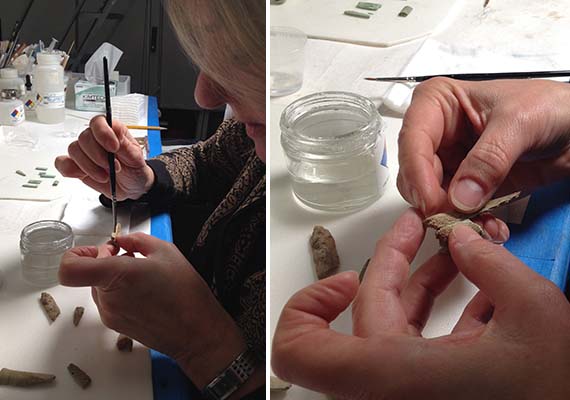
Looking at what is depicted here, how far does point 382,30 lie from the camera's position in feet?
3.43

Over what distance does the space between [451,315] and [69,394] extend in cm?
34

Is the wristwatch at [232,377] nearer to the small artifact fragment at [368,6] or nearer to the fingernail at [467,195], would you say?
the fingernail at [467,195]

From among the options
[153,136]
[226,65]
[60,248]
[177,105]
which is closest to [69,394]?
[60,248]

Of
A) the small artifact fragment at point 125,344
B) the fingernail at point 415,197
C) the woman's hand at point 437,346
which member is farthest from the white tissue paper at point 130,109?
the woman's hand at point 437,346

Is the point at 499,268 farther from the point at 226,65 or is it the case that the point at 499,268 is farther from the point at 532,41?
the point at 532,41

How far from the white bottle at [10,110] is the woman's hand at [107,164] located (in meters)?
0.39

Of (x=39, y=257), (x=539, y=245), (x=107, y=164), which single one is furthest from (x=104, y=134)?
(x=539, y=245)

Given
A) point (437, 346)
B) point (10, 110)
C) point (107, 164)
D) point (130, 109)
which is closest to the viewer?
point (437, 346)

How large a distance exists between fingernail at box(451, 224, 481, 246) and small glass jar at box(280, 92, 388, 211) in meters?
0.17

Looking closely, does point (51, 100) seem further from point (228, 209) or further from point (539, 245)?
point (539, 245)

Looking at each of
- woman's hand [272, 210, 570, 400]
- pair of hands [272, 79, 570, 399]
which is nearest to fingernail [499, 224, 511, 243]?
pair of hands [272, 79, 570, 399]

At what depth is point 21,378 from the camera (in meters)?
0.58

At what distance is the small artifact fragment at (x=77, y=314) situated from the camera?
0.67 meters

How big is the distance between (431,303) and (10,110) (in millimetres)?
971
